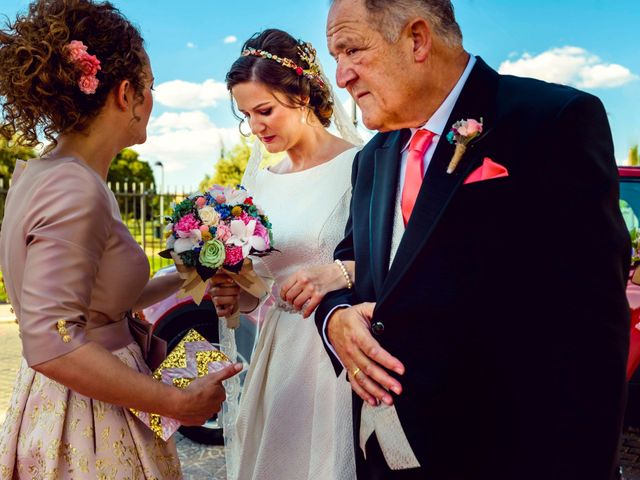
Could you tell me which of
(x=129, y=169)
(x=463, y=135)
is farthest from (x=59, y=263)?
(x=129, y=169)

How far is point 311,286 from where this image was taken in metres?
2.02

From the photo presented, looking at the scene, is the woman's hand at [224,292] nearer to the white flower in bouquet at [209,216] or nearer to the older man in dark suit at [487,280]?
the white flower in bouquet at [209,216]

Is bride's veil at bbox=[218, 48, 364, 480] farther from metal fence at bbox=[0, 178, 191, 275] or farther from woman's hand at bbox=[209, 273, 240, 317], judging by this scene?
metal fence at bbox=[0, 178, 191, 275]

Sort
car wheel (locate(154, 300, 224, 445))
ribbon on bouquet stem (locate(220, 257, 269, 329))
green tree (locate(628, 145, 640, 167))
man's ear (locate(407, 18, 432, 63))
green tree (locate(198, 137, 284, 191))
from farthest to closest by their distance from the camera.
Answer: green tree (locate(198, 137, 284, 191)) → green tree (locate(628, 145, 640, 167)) → car wheel (locate(154, 300, 224, 445)) → ribbon on bouquet stem (locate(220, 257, 269, 329)) → man's ear (locate(407, 18, 432, 63))

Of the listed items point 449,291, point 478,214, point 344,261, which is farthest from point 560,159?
point 344,261

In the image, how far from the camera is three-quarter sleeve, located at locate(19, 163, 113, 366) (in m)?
1.59

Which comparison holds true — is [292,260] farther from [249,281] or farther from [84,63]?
[84,63]

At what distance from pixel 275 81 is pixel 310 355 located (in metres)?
1.37

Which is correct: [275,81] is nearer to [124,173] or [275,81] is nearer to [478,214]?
[478,214]

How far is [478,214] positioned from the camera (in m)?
1.50

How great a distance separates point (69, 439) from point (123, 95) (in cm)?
102

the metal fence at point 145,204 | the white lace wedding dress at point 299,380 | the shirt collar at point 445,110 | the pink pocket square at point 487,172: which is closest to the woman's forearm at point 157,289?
the white lace wedding dress at point 299,380

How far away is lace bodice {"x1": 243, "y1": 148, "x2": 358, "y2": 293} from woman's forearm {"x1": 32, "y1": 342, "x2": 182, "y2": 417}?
1.35 meters

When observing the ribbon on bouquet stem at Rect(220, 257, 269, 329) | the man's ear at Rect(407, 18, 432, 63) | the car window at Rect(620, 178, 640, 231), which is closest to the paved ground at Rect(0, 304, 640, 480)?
the car window at Rect(620, 178, 640, 231)
